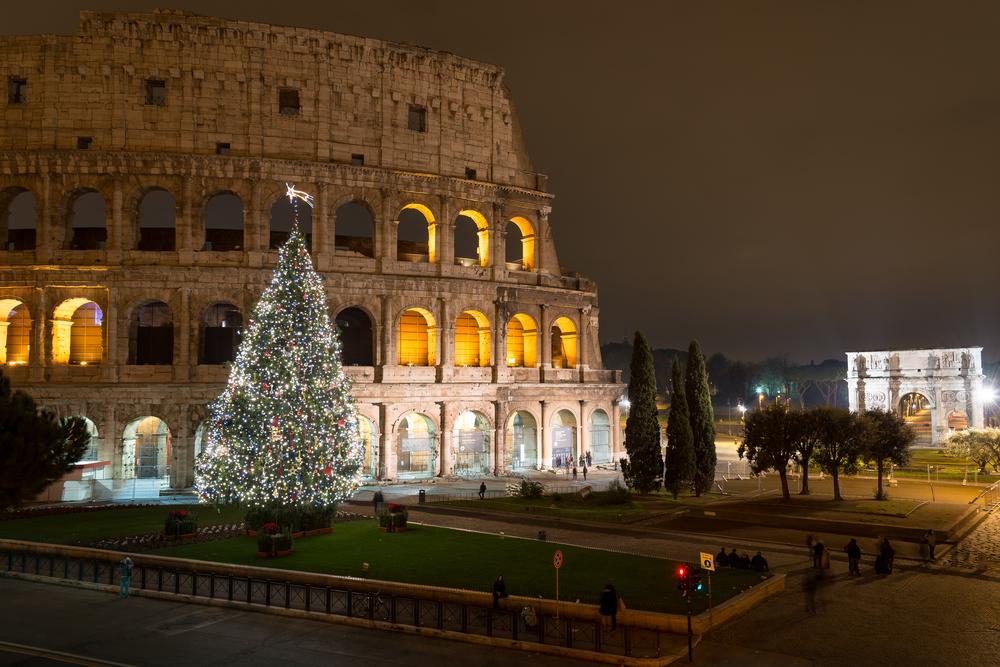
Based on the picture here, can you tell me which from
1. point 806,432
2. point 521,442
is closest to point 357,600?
point 806,432

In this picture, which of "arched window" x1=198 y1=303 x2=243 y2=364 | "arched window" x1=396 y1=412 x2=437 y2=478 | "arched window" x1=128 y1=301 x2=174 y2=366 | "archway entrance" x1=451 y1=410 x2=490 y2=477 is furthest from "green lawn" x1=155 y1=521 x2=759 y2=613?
"arched window" x1=128 y1=301 x2=174 y2=366

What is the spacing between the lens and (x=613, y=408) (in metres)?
49.1

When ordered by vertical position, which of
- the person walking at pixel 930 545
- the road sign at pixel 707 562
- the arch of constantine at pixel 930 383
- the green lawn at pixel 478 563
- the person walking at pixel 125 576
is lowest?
the person walking at pixel 930 545

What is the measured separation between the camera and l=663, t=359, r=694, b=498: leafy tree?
35500mm

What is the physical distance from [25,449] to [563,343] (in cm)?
3430

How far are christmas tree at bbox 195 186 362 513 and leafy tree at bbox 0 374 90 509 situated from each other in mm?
4524

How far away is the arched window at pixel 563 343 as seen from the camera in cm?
4925

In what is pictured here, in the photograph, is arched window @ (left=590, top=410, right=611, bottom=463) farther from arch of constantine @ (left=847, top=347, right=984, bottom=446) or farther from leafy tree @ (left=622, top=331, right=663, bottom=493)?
arch of constantine @ (left=847, top=347, right=984, bottom=446)

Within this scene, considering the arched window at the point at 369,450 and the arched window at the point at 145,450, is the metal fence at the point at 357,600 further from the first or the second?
the arched window at the point at 369,450

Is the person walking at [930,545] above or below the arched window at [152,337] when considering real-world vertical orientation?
below

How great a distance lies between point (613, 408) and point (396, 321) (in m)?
17.3

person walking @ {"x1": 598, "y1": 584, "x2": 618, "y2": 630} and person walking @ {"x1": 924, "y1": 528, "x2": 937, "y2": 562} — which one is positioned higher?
person walking @ {"x1": 598, "y1": 584, "x2": 618, "y2": 630}

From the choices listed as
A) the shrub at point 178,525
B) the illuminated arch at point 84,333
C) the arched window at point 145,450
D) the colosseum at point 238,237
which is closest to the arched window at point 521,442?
the colosseum at point 238,237

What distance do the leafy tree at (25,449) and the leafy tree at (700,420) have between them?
28.1 metres
